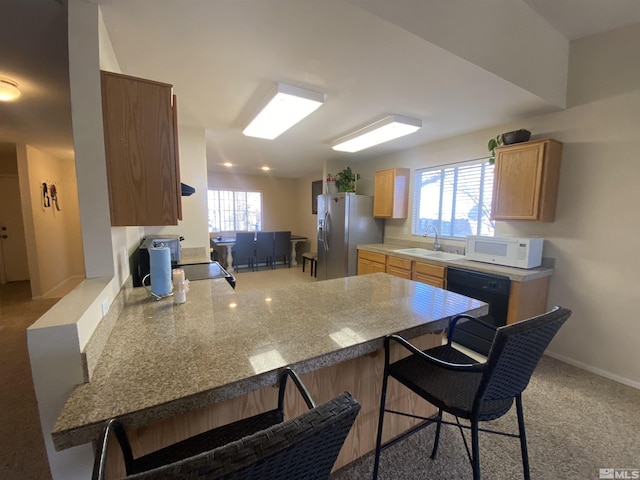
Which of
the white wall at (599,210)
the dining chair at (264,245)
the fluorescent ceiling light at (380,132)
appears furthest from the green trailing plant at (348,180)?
the white wall at (599,210)

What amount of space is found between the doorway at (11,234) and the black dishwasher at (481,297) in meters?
7.29

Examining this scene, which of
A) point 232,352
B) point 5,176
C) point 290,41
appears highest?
point 290,41

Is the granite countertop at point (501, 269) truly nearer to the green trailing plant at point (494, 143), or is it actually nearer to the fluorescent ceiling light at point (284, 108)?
the green trailing plant at point (494, 143)

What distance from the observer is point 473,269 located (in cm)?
267

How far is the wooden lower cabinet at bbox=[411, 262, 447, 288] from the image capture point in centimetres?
294

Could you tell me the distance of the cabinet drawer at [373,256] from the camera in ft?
12.4

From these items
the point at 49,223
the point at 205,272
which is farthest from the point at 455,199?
the point at 49,223

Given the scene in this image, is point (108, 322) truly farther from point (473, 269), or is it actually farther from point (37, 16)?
point (473, 269)

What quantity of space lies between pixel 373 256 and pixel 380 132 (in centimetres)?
176

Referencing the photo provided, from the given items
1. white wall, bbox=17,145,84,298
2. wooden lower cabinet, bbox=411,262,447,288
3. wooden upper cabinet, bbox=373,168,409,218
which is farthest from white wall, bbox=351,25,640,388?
white wall, bbox=17,145,84,298

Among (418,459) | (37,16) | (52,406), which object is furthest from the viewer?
(418,459)

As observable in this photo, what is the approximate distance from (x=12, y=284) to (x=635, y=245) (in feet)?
28.9

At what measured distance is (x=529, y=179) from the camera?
251cm

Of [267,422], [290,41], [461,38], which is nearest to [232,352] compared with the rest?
[267,422]
